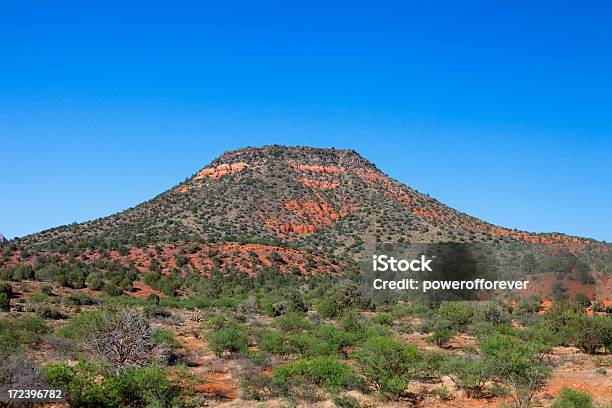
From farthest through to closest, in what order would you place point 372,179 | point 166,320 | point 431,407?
1. point 372,179
2. point 166,320
3. point 431,407

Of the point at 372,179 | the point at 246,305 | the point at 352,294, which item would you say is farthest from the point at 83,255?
the point at 372,179

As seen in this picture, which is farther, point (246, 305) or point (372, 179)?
point (372, 179)

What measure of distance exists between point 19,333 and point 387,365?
1499 cm

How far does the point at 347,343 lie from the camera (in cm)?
2400

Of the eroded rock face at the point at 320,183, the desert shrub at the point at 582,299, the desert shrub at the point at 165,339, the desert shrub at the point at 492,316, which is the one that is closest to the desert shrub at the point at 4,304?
the desert shrub at the point at 165,339

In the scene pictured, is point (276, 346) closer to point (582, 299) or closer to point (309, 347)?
point (309, 347)

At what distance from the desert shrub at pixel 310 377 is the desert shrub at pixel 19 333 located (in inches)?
381

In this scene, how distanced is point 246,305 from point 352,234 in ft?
133

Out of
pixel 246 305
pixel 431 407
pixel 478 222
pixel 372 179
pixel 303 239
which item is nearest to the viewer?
pixel 431 407

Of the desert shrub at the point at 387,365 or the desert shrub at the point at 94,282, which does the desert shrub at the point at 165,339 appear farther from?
the desert shrub at the point at 94,282

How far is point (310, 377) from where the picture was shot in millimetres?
16812

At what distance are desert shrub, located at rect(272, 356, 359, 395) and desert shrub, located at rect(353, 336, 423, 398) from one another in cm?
87

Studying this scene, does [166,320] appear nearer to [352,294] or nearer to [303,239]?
[352,294]

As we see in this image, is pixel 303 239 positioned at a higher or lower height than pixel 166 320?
higher
